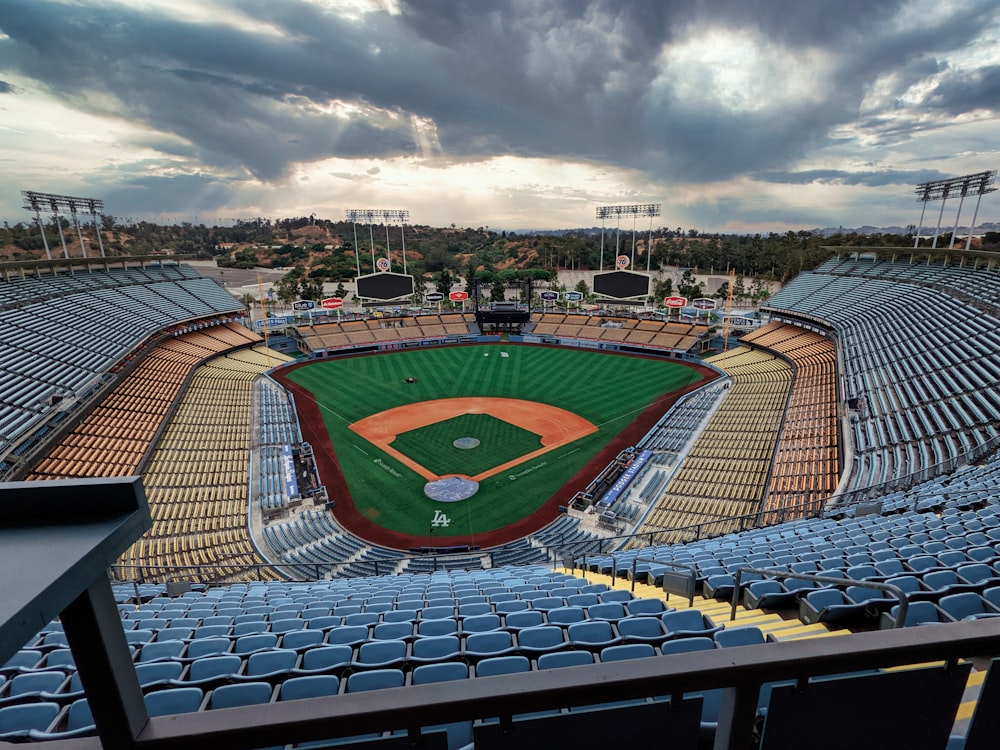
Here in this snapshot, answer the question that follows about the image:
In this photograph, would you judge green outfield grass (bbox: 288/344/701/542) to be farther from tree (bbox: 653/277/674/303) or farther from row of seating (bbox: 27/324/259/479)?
tree (bbox: 653/277/674/303)

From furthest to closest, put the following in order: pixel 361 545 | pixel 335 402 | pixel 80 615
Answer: pixel 335 402, pixel 361 545, pixel 80 615

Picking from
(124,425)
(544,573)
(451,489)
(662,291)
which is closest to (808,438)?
(451,489)

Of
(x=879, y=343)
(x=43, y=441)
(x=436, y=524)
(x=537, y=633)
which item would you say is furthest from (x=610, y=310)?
(x=537, y=633)

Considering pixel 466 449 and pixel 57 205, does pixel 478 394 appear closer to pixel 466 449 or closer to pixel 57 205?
pixel 466 449

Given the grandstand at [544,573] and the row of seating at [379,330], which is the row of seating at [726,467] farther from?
the row of seating at [379,330]

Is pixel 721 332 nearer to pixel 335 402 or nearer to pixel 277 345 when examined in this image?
pixel 335 402
